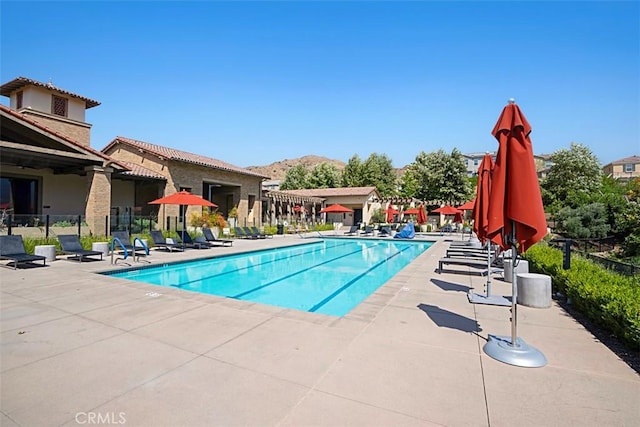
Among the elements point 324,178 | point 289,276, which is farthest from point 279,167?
point 289,276

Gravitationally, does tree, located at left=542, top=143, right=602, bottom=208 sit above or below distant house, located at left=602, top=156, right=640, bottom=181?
below

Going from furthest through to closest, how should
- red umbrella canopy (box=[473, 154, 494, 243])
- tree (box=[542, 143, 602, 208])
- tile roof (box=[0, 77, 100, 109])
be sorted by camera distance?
tree (box=[542, 143, 602, 208])
tile roof (box=[0, 77, 100, 109])
red umbrella canopy (box=[473, 154, 494, 243])

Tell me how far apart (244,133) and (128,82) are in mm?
8513

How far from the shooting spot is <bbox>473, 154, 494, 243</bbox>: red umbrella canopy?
5.62 m

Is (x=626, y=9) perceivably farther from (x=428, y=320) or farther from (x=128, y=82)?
(x=128, y=82)

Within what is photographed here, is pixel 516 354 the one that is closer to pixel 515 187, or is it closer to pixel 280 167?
pixel 515 187

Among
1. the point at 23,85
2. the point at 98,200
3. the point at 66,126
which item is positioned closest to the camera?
the point at 98,200

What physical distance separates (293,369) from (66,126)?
2107cm

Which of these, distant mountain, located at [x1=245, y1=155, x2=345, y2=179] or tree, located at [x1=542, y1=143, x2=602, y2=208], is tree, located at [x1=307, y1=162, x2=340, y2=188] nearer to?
tree, located at [x1=542, y1=143, x2=602, y2=208]

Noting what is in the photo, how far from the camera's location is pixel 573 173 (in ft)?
114

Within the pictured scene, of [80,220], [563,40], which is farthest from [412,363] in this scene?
[80,220]

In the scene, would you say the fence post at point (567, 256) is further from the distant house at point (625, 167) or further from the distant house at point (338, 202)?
the distant house at point (625, 167)

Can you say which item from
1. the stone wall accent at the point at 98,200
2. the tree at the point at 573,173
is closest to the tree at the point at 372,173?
the tree at the point at 573,173

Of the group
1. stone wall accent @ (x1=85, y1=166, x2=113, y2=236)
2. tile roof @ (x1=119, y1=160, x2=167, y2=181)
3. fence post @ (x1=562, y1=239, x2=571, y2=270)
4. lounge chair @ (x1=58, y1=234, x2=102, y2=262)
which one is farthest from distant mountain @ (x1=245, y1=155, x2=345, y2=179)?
fence post @ (x1=562, y1=239, x2=571, y2=270)
